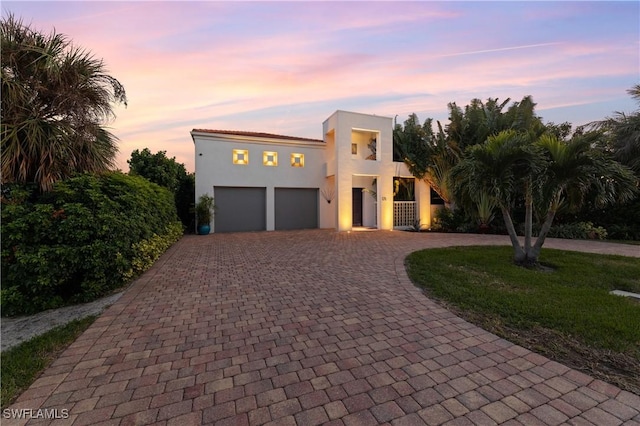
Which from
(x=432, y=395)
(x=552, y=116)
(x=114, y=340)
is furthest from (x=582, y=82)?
(x=114, y=340)

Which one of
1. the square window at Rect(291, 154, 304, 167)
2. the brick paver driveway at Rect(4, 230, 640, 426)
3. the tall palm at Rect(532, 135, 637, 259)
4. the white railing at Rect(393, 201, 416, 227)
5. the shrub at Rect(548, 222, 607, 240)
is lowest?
the brick paver driveway at Rect(4, 230, 640, 426)

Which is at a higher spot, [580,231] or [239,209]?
[239,209]

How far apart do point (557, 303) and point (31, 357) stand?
20.8 feet

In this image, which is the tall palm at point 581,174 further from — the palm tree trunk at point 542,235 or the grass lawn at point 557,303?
the grass lawn at point 557,303

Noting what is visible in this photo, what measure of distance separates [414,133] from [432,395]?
1514 centimetres

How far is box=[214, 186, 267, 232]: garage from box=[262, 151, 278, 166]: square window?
1.50 metres

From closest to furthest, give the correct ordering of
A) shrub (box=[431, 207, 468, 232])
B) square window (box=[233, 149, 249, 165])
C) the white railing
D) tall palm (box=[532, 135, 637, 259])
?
tall palm (box=[532, 135, 637, 259])
shrub (box=[431, 207, 468, 232])
square window (box=[233, 149, 249, 165])
the white railing

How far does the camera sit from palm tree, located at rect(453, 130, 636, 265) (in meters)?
5.41

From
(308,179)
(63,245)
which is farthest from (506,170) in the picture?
(308,179)

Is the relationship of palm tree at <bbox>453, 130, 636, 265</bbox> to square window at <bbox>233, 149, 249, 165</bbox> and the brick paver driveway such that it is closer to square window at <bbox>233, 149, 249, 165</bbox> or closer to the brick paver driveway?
the brick paver driveway

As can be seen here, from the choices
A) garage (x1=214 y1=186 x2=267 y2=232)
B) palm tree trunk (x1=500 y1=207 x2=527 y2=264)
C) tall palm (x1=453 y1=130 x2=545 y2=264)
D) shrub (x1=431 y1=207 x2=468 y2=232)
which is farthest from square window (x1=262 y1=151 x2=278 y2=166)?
palm tree trunk (x1=500 y1=207 x2=527 y2=264)

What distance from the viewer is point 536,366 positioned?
8.04 feet

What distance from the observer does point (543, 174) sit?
223 inches

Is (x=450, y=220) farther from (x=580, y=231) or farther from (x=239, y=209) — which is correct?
(x=239, y=209)
